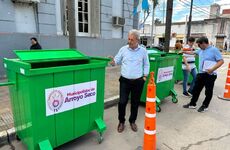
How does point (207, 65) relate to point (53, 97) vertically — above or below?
above

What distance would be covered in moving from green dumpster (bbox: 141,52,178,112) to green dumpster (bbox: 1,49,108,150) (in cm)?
165

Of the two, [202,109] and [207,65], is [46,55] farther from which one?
[202,109]

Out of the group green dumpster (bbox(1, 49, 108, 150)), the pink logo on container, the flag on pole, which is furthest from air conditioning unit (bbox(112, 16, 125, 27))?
the pink logo on container

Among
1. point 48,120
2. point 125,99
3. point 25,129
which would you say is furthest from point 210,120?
point 25,129

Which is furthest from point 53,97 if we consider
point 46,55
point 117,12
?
point 117,12

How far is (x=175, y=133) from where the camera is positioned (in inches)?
137

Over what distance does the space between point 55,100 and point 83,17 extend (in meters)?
7.40

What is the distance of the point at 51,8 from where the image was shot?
24.4 feet

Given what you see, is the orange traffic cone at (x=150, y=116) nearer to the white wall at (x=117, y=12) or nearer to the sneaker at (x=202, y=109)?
the sneaker at (x=202, y=109)

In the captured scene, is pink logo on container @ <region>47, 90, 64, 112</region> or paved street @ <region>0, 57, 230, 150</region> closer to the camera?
pink logo on container @ <region>47, 90, 64, 112</region>

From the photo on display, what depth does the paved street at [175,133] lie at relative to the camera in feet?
9.97

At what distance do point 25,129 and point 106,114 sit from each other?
2011mm

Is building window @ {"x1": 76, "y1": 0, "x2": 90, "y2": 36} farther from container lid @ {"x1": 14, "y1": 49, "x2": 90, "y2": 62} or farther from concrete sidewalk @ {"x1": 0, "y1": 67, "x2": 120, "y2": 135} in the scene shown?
container lid @ {"x1": 14, "y1": 49, "x2": 90, "y2": 62}

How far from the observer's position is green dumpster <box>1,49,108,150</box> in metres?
2.33
